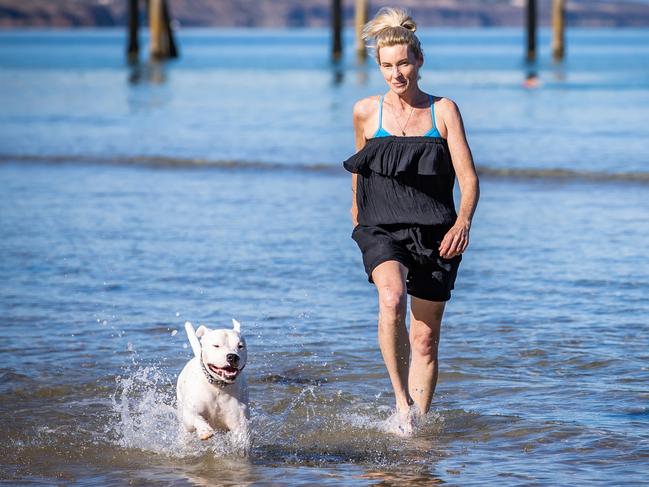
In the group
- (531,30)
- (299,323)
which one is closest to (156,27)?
(531,30)

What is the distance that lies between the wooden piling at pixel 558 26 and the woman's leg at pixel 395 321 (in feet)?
145

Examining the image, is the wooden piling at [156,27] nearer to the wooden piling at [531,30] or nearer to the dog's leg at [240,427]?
the wooden piling at [531,30]

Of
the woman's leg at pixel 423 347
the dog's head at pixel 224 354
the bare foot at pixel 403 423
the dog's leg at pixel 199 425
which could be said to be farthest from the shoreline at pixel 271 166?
the dog's head at pixel 224 354

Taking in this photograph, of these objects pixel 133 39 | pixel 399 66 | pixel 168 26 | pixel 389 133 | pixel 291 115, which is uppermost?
pixel 168 26

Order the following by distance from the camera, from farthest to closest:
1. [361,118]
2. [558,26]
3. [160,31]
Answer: [160,31]
[558,26]
[361,118]

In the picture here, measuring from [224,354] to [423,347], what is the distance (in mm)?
1192

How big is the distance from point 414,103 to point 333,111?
885 inches

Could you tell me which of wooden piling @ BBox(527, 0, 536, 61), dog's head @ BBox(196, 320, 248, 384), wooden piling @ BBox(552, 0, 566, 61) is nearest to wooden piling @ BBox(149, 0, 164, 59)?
wooden piling @ BBox(527, 0, 536, 61)

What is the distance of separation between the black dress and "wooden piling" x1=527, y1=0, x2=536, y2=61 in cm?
4549

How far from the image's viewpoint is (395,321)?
5430 mm

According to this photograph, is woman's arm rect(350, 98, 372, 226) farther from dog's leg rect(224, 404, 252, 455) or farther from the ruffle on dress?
dog's leg rect(224, 404, 252, 455)

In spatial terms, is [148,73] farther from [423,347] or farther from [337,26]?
[423,347]

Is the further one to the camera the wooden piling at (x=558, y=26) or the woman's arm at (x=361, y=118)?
the wooden piling at (x=558, y=26)

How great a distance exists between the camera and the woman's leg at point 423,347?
5668 millimetres
